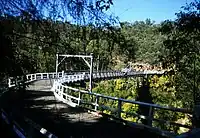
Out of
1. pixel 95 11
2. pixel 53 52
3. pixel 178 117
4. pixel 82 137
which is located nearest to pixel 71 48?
pixel 53 52

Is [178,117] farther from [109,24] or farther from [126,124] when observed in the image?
[109,24]

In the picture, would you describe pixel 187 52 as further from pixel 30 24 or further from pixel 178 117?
pixel 178 117

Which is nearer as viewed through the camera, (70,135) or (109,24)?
(109,24)

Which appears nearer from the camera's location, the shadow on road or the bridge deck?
the shadow on road

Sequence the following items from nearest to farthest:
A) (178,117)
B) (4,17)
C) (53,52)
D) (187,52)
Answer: (4,17), (53,52), (187,52), (178,117)

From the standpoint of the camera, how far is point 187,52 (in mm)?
5527

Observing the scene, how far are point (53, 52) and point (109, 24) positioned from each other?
2.18ft

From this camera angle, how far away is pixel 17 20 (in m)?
2.95

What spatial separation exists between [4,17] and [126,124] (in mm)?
7263

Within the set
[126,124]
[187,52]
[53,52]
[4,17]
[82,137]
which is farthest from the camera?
[126,124]

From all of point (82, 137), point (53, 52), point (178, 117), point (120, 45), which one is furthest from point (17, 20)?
point (178, 117)

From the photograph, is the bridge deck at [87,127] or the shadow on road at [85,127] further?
the bridge deck at [87,127]

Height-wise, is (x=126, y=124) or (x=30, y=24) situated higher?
(x=30, y=24)

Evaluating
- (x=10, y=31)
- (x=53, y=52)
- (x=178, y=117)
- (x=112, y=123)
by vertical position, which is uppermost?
(x=10, y=31)
